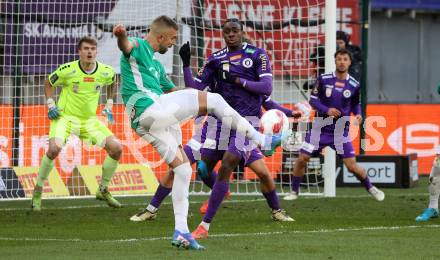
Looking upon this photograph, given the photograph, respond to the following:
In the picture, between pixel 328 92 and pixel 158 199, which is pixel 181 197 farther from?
pixel 328 92

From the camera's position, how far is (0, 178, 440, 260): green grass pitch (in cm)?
858

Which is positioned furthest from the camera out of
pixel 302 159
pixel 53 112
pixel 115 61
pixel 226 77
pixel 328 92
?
pixel 115 61

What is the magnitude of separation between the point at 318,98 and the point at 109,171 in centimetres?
314

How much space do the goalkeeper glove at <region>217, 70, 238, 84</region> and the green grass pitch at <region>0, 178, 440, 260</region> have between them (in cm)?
153

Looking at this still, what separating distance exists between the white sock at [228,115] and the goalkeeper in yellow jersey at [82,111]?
4.74 metres

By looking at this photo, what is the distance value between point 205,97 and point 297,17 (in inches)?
355

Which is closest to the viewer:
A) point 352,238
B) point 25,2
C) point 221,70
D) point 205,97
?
point 205,97

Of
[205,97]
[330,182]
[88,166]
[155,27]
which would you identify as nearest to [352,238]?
[205,97]

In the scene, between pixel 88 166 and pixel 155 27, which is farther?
pixel 88 166

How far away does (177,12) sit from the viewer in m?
16.7

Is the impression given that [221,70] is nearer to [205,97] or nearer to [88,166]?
[205,97]

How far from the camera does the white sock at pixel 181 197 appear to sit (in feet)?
28.8

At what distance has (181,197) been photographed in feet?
29.1

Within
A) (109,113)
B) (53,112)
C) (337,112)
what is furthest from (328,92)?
(53,112)
